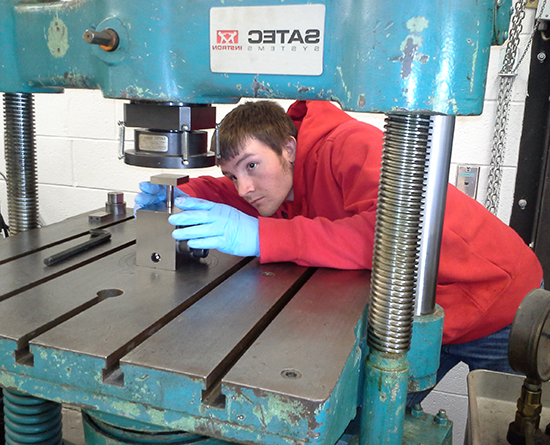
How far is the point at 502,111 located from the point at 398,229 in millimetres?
1218


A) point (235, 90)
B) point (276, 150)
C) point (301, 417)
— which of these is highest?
point (235, 90)

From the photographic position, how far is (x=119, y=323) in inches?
27.0

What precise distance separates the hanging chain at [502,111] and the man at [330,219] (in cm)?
50

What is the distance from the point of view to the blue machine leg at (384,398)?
0.69 meters

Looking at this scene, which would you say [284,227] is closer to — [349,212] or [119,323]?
[349,212]

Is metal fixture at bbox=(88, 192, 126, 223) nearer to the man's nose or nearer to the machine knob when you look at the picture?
the man's nose

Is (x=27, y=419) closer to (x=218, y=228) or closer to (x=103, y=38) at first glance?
(x=218, y=228)

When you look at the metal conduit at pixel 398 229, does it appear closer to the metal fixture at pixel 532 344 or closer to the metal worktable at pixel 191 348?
the metal worktable at pixel 191 348

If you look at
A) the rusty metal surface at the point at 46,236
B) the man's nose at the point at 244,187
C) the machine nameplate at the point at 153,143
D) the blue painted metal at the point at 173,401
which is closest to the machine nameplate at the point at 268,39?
the machine nameplate at the point at 153,143

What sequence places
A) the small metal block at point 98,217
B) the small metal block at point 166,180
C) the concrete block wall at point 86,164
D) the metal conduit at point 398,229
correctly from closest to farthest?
the metal conduit at point 398,229 → the small metal block at point 166,180 → the small metal block at point 98,217 → the concrete block wall at point 86,164

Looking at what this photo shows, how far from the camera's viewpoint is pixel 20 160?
1.09 metres

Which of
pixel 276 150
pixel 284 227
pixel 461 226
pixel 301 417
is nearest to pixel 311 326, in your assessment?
pixel 301 417

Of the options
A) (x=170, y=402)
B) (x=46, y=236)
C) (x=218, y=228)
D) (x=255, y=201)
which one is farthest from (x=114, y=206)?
(x=170, y=402)

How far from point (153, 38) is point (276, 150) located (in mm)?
671
